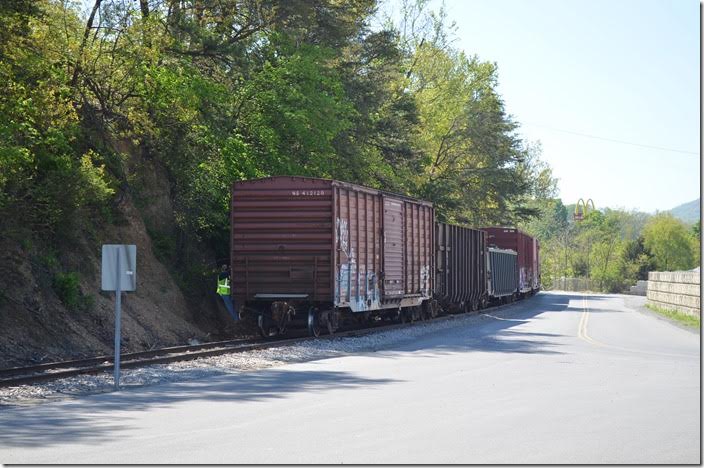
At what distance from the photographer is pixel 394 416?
1215 centimetres

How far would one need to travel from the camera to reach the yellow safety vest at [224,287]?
27.7 m

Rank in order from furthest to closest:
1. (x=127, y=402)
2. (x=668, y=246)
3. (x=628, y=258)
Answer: (x=668, y=246) < (x=628, y=258) < (x=127, y=402)

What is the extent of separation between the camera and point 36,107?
20422mm

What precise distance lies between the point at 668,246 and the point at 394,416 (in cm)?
10757

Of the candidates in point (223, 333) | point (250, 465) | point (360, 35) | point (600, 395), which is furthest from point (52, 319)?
point (360, 35)

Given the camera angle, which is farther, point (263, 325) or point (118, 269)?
point (263, 325)

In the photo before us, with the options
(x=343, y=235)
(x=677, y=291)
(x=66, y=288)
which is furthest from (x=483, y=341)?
(x=677, y=291)

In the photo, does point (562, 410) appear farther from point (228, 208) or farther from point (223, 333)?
point (228, 208)

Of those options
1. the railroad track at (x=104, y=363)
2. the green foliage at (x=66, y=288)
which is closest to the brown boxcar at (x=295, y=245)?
the railroad track at (x=104, y=363)

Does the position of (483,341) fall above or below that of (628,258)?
below

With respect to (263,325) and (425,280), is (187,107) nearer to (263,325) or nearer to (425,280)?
(263,325)

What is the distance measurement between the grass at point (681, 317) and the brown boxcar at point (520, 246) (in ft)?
30.6

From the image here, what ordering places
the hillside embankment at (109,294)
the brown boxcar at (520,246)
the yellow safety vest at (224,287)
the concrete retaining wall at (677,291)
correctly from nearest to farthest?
the hillside embankment at (109,294) < the yellow safety vest at (224,287) < the concrete retaining wall at (677,291) < the brown boxcar at (520,246)

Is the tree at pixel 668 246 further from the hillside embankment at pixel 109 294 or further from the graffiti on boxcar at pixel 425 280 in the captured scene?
the hillside embankment at pixel 109 294
